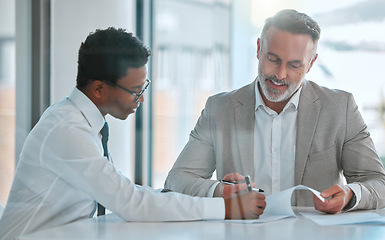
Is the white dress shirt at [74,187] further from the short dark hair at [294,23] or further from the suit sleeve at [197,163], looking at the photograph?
the short dark hair at [294,23]

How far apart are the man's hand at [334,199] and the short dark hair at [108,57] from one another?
627 millimetres

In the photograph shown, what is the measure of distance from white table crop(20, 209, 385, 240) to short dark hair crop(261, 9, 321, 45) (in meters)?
0.64

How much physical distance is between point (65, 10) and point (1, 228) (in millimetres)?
1344

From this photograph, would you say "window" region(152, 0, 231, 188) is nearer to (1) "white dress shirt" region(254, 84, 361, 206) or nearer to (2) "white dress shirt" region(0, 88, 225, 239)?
(1) "white dress shirt" region(254, 84, 361, 206)

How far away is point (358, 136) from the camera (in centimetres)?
142

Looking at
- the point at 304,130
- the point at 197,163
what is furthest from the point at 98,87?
the point at 304,130

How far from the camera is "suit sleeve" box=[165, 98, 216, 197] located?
135 cm

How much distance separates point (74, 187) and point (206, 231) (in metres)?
0.38

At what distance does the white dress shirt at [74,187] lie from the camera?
108 cm

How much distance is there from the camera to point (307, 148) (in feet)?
4.57

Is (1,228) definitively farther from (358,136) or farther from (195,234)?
(358,136)

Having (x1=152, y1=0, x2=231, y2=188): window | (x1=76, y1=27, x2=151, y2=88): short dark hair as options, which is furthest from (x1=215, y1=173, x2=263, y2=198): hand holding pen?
(x1=152, y1=0, x2=231, y2=188): window

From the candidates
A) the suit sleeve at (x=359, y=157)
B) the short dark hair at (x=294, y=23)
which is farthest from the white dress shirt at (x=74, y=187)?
the short dark hair at (x=294, y=23)

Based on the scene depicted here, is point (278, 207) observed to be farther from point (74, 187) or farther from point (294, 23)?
point (294, 23)
